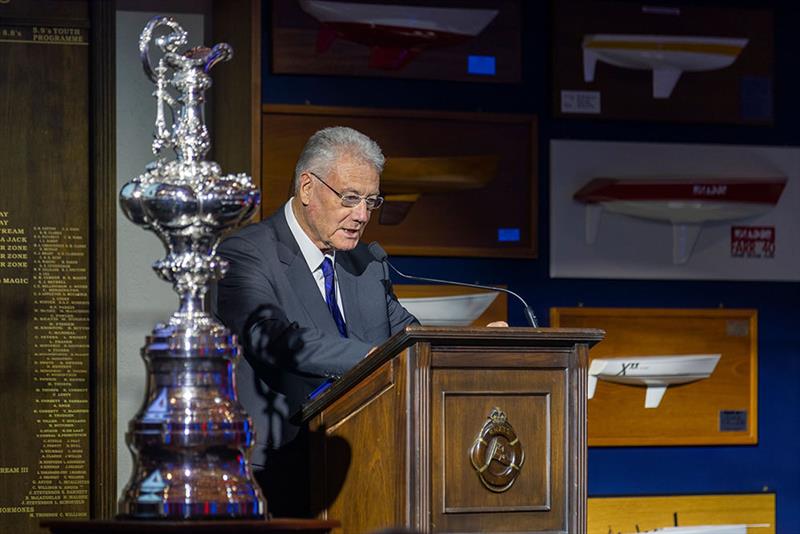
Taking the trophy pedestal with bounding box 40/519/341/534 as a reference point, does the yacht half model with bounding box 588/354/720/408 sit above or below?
above

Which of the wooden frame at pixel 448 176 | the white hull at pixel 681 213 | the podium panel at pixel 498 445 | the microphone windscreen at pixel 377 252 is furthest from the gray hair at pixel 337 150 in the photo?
the white hull at pixel 681 213

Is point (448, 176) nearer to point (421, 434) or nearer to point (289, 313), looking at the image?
point (289, 313)

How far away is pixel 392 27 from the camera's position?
488 centimetres

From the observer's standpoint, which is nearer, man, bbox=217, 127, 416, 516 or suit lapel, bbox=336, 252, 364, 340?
man, bbox=217, 127, 416, 516

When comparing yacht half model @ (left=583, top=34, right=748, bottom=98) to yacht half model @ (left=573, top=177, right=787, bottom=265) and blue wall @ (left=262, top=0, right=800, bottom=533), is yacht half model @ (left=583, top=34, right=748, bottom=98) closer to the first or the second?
blue wall @ (left=262, top=0, right=800, bottom=533)

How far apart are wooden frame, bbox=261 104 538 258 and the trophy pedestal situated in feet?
10.2

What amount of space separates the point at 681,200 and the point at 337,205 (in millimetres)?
2076

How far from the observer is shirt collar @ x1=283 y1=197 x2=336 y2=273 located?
3453 mm

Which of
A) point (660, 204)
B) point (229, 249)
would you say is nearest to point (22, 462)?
point (229, 249)

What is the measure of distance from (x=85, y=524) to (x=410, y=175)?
3.24m

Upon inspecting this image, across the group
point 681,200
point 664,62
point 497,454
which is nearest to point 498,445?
point 497,454

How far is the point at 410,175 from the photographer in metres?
4.93

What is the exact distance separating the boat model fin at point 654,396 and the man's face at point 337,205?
6.47 ft

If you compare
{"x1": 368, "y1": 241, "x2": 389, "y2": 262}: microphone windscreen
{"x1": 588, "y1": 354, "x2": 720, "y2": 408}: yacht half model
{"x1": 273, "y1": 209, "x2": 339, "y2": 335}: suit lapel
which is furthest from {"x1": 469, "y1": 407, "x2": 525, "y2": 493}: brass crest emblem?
{"x1": 588, "y1": 354, "x2": 720, "y2": 408}: yacht half model
